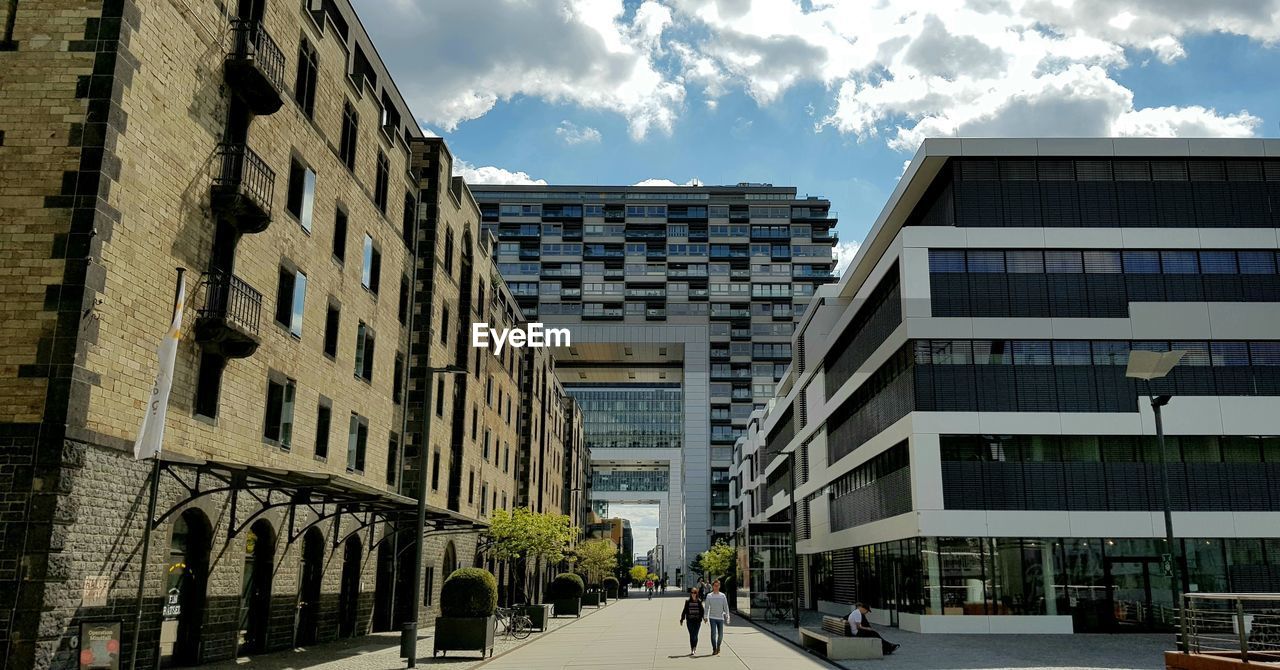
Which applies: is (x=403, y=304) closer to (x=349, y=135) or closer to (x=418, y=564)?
(x=349, y=135)

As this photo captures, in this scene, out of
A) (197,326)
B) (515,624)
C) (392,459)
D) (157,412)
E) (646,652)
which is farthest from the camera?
(392,459)

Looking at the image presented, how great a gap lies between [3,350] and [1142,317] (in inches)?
1353

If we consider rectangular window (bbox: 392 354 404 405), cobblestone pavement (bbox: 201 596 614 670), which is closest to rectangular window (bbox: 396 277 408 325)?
rectangular window (bbox: 392 354 404 405)

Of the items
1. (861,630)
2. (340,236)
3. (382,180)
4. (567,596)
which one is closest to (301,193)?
(340,236)

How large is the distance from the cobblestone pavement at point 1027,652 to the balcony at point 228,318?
1594 cm

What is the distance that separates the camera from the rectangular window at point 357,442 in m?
29.1

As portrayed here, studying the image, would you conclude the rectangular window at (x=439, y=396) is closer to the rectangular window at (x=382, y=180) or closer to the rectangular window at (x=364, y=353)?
the rectangular window at (x=364, y=353)

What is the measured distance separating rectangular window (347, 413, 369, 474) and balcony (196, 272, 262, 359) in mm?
7937

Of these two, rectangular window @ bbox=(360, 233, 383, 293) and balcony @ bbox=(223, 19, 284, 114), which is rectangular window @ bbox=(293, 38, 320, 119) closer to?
balcony @ bbox=(223, 19, 284, 114)

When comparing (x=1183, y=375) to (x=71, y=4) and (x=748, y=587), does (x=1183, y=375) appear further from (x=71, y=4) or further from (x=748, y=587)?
(x=71, y=4)

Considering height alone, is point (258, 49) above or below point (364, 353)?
above

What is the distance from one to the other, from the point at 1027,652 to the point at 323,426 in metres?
20.5

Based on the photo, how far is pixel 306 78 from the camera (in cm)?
2564

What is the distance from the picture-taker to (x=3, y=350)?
15648mm
